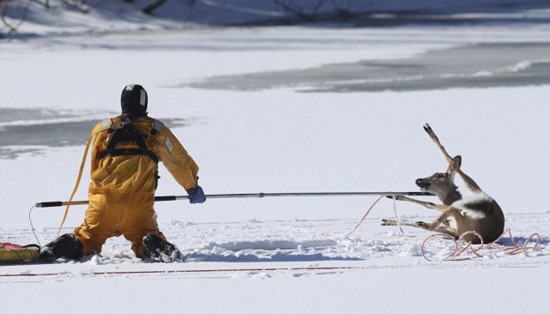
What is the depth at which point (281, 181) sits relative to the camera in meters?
9.05

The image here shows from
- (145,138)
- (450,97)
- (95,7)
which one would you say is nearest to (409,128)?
(450,97)

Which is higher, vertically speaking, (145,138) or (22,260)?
(145,138)

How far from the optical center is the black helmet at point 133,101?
5961 millimetres

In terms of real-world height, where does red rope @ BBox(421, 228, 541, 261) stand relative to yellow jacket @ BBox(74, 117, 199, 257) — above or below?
below

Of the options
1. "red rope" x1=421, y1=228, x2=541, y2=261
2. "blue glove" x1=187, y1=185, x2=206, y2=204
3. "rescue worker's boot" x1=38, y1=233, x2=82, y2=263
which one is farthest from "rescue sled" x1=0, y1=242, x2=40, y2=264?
"red rope" x1=421, y1=228, x2=541, y2=261

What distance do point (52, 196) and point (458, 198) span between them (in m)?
3.28

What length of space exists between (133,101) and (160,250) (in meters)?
0.79

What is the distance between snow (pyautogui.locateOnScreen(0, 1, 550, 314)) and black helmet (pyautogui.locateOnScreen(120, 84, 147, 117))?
2.55 ft

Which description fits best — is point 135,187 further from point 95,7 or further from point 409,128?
point 95,7

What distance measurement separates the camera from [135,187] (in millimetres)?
5938

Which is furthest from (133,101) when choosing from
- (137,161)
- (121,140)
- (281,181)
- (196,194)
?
(281,181)

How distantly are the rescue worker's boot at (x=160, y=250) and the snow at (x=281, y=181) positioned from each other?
7 cm

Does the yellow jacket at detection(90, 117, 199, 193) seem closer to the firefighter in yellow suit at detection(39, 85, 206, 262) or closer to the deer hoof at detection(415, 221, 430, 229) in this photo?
the firefighter in yellow suit at detection(39, 85, 206, 262)

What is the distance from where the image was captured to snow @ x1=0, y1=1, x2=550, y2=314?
17.0 feet
